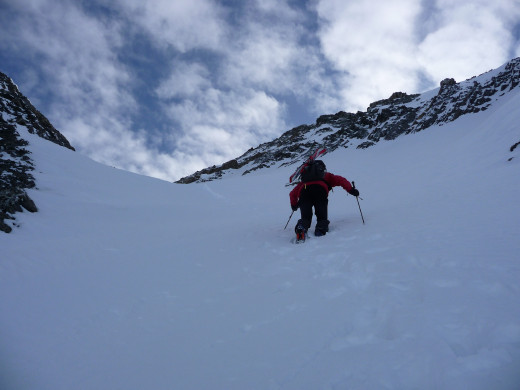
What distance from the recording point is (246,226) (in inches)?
361

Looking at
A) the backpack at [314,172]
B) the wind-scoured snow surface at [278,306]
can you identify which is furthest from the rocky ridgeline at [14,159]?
the backpack at [314,172]

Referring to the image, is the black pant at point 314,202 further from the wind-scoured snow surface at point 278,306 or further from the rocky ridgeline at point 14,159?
the rocky ridgeline at point 14,159

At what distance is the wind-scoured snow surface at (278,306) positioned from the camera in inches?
88.6

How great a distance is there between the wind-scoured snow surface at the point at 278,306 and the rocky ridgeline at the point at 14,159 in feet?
1.71

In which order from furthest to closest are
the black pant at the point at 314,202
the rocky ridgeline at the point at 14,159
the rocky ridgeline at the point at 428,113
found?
the rocky ridgeline at the point at 428,113
the rocky ridgeline at the point at 14,159
the black pant at the point at 314,202

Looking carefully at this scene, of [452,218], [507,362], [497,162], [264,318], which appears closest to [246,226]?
[452,218]

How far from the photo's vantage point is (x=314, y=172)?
7441 mm

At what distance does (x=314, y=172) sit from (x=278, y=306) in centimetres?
463

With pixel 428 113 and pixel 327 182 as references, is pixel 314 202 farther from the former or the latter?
pixel 428 113

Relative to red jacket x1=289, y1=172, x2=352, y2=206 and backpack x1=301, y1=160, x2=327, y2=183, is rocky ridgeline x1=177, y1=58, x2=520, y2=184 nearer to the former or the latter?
red jacket x1=289, y1=172, x2=352, y2=206

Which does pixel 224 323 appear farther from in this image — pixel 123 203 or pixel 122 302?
pixel 123 203

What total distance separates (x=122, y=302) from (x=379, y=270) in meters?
3.41

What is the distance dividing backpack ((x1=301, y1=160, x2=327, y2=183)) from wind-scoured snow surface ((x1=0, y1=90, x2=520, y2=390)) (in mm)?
1352

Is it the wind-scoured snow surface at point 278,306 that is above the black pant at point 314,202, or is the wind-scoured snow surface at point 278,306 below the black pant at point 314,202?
below
